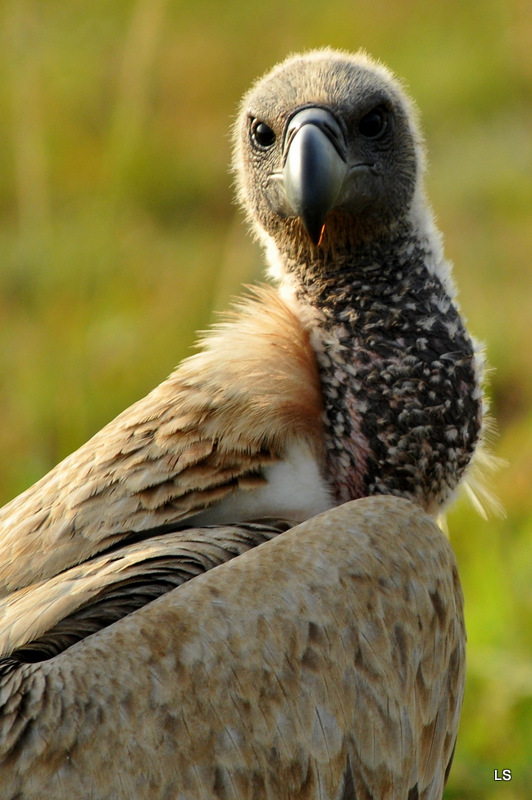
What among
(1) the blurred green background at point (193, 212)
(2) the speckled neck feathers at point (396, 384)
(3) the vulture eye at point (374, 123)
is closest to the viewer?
(2) the speckled neck feathers at point (396, 384)

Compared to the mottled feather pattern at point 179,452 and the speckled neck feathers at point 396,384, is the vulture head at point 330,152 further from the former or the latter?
the mottled feather pattern at point 179,452

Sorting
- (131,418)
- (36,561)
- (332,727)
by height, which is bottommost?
(332,727)

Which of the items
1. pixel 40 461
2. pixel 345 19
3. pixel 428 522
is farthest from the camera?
pixel 345 19

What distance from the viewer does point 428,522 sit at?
283 cm

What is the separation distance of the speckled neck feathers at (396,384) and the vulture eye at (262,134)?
503mm

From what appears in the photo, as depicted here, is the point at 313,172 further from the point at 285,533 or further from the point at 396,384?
the point at 285,533

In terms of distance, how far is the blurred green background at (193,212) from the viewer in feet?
15.3

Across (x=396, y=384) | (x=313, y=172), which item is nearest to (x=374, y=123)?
(x=313, y=172)

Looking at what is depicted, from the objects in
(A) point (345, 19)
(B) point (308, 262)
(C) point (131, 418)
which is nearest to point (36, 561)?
(C) point (131, 418)

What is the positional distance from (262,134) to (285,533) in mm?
1389

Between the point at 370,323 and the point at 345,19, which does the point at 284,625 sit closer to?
the point at 370,323

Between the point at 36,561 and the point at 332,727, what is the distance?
817mm

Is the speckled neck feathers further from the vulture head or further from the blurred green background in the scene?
the blurred green background

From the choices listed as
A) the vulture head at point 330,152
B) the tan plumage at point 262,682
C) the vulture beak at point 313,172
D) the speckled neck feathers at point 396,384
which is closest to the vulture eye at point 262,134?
the vulture head at point 330,152
